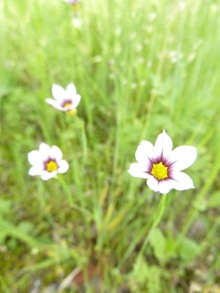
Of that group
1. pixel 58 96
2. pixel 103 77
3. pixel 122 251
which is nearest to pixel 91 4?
pixel 103 77

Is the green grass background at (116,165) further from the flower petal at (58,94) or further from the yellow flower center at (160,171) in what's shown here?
the yellow flower center at (160,171)

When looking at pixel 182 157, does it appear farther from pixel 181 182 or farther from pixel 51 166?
pixel 51 166

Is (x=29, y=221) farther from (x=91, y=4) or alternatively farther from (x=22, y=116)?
(x=91, y=4)

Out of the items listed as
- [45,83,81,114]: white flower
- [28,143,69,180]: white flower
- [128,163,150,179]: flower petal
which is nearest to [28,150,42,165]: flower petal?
[28,143,69,180]: white flower

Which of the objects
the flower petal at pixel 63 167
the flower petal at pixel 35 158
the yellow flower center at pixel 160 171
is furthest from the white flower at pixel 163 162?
the flower petal at pixel 35 158

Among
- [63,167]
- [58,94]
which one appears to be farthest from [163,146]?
[58,94]
